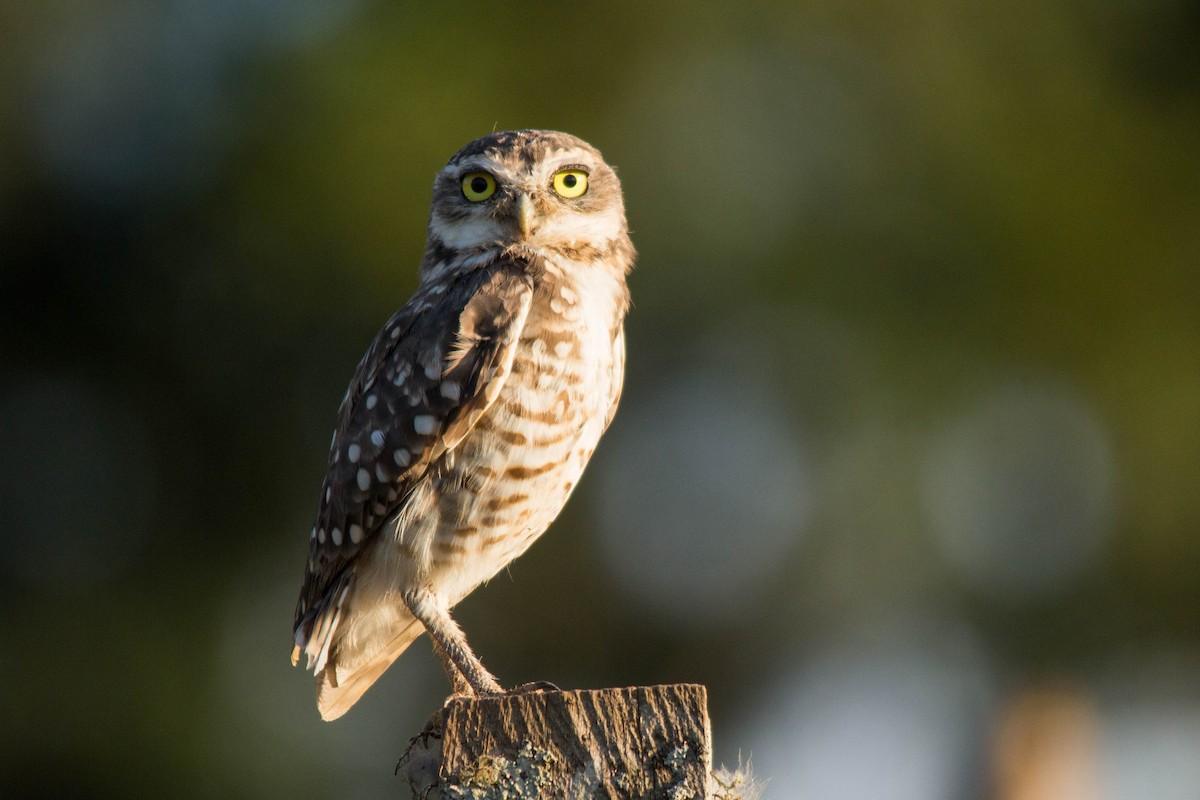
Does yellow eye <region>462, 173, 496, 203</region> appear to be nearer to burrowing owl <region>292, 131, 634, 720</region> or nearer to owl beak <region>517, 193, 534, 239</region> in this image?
burrowing owl <region>292, 131, 634, 720</region>

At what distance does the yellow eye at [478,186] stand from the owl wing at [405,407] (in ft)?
1.14

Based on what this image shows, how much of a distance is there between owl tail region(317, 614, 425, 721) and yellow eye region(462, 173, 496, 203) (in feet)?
4.68

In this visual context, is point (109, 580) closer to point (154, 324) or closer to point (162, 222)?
point (154, 324)

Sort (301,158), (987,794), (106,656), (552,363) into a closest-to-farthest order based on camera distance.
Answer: (552,363) < (987,794) < (106,656) < (301,158)

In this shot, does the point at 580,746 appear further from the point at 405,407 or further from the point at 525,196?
the point at 525,196

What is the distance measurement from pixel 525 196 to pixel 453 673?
1551mm

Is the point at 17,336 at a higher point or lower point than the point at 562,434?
lower

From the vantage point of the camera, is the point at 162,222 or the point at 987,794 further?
the point at 162,222

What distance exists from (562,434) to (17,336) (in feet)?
33.2

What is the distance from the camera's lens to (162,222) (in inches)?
527

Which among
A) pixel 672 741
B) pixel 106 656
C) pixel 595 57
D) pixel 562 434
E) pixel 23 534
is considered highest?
pixel 595 57

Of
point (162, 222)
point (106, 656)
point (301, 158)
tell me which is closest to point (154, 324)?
point (162, 222)

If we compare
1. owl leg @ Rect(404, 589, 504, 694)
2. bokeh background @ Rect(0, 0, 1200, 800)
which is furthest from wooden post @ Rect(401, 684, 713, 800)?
bokeh background @ Rect(0, 0, 1200, 800)

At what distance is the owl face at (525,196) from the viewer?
4.96 m
